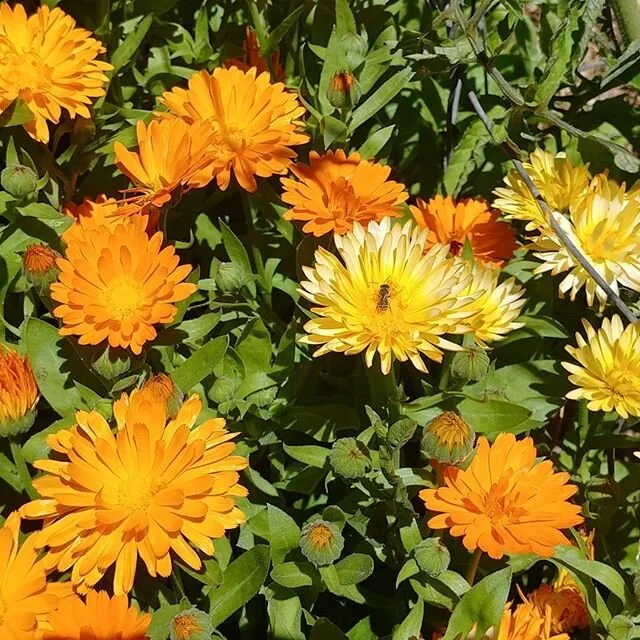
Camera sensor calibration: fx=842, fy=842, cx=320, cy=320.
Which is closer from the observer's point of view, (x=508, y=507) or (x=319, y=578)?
(x=508, y=507)

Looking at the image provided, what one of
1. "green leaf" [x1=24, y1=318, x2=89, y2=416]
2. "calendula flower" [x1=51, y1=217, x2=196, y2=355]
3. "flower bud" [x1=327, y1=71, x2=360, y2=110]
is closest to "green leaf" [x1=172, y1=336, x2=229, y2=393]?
"calendula flower" [x1=51, y1=217, x2=196, y2=355]

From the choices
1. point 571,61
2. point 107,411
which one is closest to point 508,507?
point 107,411

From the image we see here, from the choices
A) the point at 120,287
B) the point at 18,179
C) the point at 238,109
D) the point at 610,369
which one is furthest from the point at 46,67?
the point at 610,369

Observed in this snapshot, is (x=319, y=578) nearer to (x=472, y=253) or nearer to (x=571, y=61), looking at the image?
(x=472, y=253)

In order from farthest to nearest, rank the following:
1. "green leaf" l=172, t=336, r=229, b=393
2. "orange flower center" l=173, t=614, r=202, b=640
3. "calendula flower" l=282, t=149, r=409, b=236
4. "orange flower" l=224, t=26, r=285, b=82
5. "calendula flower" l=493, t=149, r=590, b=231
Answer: "orange flower" l=224, t=26, r=285, b=82 < "calendula flower" l=493, t=149, r=590, b=231 < "calendula flower" l=282, t=149, r=409, b=236 < "green leaf" l=172, t=336, r=229, b=393 < "orange flower center" l=173, t=614, r=202, b=640

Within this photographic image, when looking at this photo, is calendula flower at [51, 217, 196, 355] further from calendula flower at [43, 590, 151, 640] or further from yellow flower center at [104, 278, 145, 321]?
calendula flower at [43, 590, 151, 640]

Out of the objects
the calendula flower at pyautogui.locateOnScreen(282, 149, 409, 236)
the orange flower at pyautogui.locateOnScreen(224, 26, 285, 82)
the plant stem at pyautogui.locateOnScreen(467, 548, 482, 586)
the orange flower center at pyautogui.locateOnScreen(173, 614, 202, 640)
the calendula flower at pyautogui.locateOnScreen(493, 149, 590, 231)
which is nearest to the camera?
the orange flower center at pyautogui.locateOnScreen(173, 614, 202, 640)

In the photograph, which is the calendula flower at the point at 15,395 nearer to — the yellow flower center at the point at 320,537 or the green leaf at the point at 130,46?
the yellow flower center at the point at 320,537
